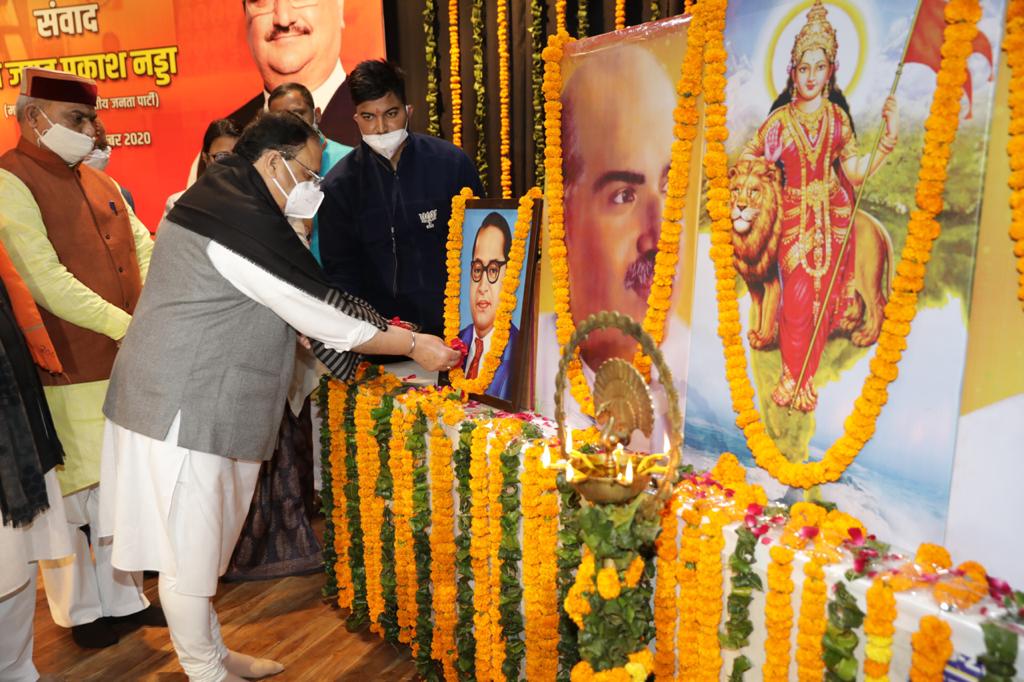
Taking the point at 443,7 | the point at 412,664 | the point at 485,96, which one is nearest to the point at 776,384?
the point at 412,664

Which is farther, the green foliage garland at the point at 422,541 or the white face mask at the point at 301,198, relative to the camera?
the green foliage garland at the point at 422,541

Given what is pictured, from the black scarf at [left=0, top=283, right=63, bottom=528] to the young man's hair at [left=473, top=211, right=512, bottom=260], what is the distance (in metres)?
1.54

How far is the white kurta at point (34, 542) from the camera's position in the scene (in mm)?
2416

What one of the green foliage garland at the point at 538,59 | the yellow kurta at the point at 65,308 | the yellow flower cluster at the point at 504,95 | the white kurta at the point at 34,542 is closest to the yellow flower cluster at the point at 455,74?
the yellow flower cluster at the point at 504,95

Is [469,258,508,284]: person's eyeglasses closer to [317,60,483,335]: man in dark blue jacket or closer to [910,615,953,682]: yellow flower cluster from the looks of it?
[317,60,483,335]: man in dark blue jacket

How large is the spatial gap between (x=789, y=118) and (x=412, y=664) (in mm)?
2214

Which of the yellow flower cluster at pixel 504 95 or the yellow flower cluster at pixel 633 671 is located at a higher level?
the yellow flower cluster at pixel 504 95

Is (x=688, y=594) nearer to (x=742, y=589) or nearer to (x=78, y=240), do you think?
(x=742, y=589)

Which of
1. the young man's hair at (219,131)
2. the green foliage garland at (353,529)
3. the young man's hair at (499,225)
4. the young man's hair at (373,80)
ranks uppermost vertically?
the young man's hair at (373,80)

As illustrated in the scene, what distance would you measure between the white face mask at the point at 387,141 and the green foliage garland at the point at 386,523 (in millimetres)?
899

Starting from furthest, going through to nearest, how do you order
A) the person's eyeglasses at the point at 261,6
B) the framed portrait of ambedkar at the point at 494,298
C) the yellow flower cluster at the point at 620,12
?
the person's eyeglasses at the point at 261,6
the yellow flower cluster at the point at 620,12
the framed portrait of ambedkar at the point at 494,298

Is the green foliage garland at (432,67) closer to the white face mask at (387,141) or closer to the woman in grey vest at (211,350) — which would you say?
the white face mask at (387,141)

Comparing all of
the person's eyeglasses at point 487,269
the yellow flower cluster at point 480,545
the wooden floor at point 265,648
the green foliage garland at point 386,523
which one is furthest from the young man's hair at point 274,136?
the wooden floor at point 265,648

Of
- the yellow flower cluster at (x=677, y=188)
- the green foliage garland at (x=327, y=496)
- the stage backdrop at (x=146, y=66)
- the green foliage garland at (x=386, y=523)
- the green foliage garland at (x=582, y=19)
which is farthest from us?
the stage backdrop at (x=146, y=66)
